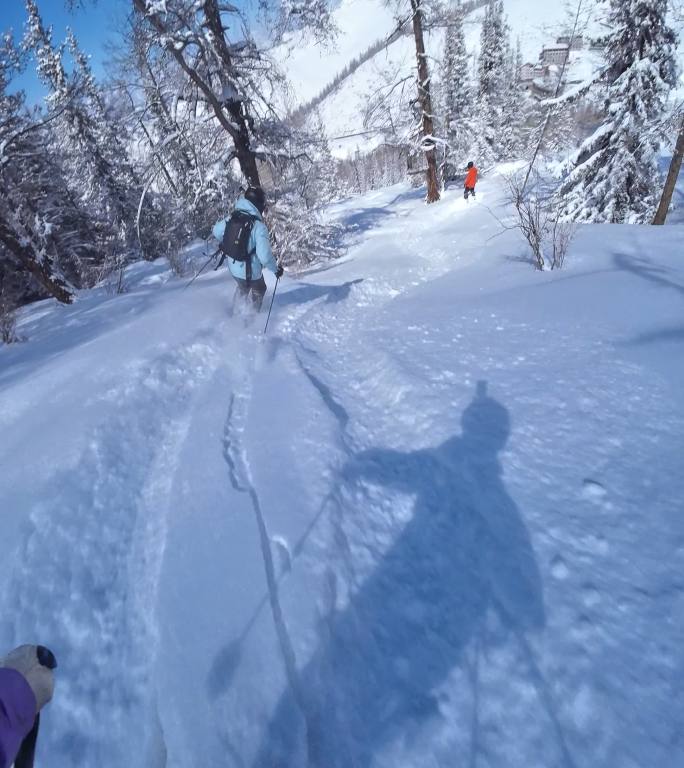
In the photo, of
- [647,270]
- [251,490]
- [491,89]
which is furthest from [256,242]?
[491,89]

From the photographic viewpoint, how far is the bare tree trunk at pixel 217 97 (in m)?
7.54

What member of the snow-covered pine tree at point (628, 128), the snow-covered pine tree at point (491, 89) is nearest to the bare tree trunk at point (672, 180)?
the snow-covered pine tree at point (628, 128)

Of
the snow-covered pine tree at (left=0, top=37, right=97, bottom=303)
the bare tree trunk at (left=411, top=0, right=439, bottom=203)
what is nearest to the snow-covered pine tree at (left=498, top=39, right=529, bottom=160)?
the bare tree trunk at (left=411, top=0, right=439, bottom=203)

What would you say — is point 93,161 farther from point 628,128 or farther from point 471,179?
point 628,128

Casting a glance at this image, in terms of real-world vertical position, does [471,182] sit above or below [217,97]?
below

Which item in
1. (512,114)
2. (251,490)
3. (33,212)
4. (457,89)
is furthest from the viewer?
(512,114)

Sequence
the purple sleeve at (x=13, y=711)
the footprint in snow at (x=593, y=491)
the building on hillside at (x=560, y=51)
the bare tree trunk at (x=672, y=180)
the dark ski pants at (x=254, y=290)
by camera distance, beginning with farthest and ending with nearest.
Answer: the bare tree trunk at (x=672, y=180) → the building on hillside at (x=560, y=51) → the dark ski pants at (x=254, y=290) → the footprint in snow at (x=593, y=491) → the purple sleeve at (x=13, y=711)

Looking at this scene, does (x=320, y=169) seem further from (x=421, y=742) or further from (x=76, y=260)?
(x=76, y=260)

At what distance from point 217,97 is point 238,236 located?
481 centimetres

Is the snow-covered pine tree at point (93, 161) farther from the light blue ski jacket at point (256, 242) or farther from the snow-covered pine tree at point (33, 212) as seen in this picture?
the light blue ski jacket at point (256, 242)

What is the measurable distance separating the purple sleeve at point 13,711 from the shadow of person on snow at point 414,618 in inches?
39.2

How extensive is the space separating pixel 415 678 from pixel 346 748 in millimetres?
426

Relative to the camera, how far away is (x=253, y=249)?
6020 millimetres

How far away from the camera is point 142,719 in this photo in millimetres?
1995
